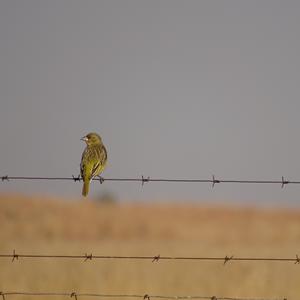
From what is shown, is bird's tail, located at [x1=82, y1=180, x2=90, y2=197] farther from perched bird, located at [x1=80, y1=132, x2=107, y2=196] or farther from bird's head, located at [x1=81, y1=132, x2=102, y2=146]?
bird's head, located at [x1=81, y1=132, x2=102, y2=146]

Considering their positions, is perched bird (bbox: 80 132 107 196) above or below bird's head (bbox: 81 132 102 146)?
below

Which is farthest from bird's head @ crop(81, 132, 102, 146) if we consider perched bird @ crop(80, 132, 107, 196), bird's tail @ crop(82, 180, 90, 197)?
bird's tail @ crop(82, 180, 90, 197)

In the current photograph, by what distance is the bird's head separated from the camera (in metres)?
15.6

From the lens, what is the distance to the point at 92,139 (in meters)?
15.8

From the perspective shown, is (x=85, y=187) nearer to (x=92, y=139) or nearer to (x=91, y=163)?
(x=91, y=163)

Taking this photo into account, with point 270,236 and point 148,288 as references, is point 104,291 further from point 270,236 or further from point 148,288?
point 270,236

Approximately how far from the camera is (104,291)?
60.0 ft

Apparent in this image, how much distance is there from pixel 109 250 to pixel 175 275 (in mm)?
8130

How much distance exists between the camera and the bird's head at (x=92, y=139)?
15.6m

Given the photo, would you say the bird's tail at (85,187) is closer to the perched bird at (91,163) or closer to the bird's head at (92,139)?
the perched bird at (91,163)

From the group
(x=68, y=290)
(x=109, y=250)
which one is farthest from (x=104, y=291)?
(x=109, y=250)

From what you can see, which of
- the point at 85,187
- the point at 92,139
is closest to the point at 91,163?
the point at 85,187

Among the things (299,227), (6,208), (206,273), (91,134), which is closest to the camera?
(91,134)

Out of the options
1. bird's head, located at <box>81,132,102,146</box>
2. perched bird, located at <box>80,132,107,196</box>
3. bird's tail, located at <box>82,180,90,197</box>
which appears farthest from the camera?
bird's head, located at <box>81,132,102,146</box>
